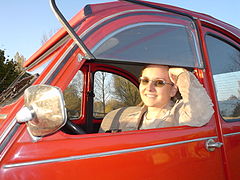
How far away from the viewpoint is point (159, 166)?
1521mm

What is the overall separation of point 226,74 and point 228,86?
0.12m

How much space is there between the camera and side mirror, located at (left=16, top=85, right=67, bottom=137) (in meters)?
1.13

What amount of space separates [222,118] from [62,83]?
4.49 feet

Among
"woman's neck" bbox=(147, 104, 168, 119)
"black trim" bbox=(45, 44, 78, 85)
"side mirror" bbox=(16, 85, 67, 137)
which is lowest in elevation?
"woman's neck" bbox=(147, 104, 168, 119)

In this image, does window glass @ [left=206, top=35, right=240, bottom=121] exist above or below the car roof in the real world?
below

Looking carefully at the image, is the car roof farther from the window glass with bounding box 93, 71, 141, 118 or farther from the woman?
the window glass with bounding box 93, 71, 141, 118

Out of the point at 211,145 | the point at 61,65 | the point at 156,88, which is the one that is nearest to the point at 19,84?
the point at 61,65

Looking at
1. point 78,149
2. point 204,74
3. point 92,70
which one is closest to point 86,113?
point 92,70

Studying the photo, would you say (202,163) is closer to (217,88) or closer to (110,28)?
(217,88)

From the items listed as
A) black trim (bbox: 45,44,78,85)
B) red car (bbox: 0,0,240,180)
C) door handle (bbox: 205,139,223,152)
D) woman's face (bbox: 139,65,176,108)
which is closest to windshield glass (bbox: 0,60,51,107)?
red car (bbox: 0,0,240,180)

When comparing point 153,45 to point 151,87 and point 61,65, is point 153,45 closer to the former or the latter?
point 151,87

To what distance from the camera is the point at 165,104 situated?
2.25 m

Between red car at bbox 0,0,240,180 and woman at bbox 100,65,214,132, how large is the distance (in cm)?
12

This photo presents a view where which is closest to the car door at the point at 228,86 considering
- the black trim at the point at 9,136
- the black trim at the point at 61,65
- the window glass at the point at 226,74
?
the window glass at the point at 226,74
